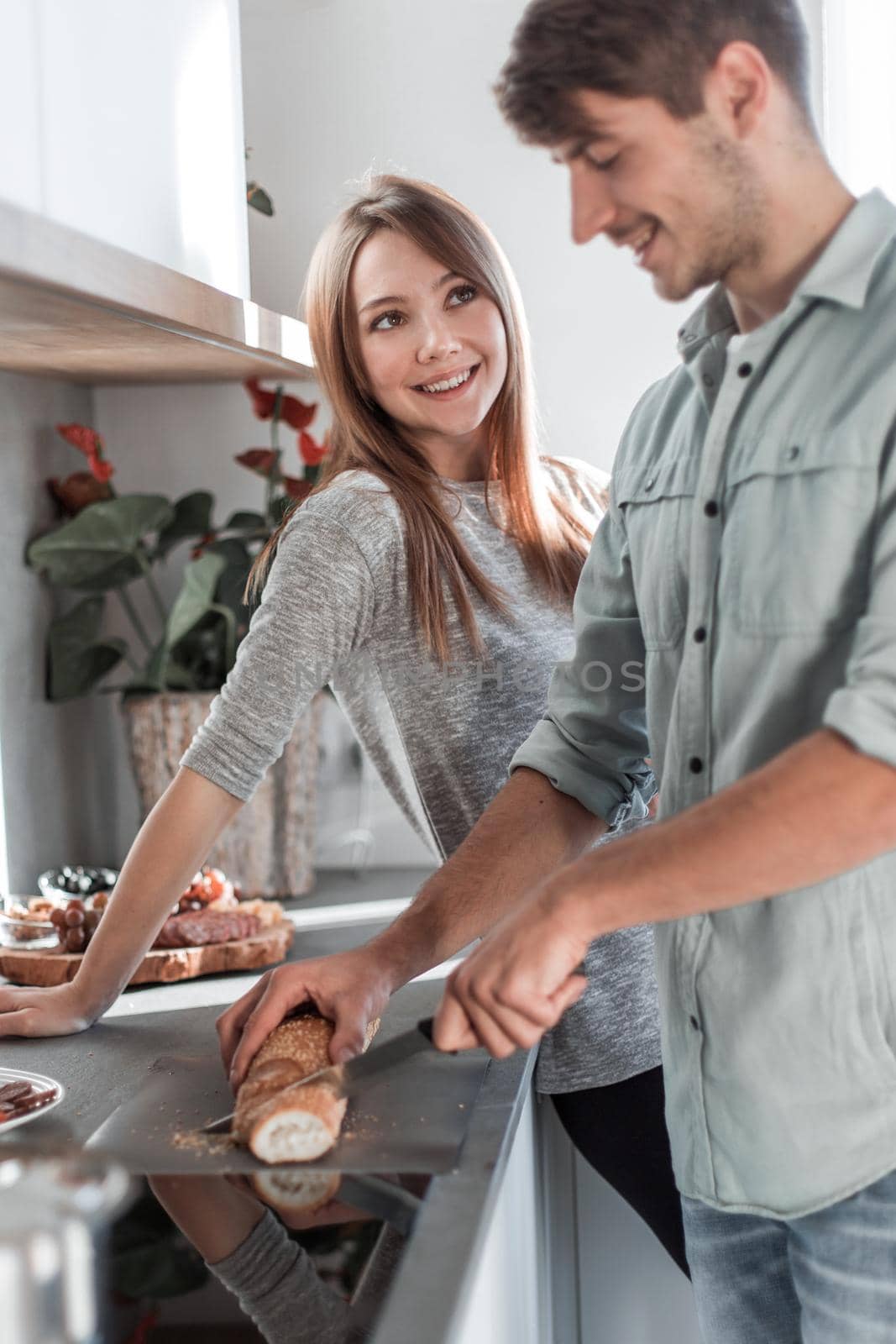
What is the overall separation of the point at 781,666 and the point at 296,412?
4.40ft

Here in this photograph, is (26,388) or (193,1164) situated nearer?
(193,1164)

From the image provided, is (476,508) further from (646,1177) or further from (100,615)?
(100,615)

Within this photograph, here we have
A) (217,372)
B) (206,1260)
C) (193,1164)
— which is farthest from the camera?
(217,372)

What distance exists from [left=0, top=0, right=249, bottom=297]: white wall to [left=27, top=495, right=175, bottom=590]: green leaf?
0.41 m

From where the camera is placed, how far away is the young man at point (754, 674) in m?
0.69

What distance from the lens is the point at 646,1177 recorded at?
1289 millimetres

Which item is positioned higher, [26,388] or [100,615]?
[26,388]

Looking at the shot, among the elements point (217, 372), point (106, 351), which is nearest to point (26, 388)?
point (217, 372)

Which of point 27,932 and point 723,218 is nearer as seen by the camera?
point 723,218

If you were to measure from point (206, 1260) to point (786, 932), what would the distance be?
383mm

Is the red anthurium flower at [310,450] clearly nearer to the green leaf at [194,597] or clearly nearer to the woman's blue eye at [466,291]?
the green leaf at [194,597]

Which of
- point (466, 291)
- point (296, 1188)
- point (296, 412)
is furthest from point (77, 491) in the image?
point (296, 1188)

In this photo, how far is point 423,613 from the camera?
1.26 meters

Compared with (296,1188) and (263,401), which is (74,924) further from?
(263,401)
